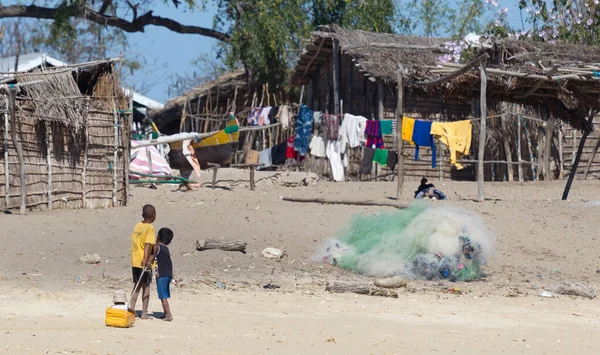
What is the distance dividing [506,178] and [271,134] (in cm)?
582

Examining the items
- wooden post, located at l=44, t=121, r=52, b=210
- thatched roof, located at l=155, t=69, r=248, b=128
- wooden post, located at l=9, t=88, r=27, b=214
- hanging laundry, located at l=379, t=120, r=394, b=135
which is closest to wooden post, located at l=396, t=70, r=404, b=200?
hanging laundry, located at l=379, t=120, r=394, b=135

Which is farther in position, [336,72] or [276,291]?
[336,72]

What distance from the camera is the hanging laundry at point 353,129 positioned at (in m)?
19.2

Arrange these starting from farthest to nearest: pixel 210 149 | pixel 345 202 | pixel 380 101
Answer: pixel 380 101 < pixel 210 149 < pixel 345 202

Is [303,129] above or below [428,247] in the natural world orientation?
above

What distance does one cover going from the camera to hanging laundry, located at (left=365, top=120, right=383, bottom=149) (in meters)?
19.0

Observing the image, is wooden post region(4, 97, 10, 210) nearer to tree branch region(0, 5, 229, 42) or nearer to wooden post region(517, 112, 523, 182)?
wooden post region(517, 112, 523, 182)

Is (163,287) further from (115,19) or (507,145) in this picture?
(115,19)

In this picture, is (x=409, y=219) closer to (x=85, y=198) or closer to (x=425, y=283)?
(x=425, y=283)

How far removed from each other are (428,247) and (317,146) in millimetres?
9607

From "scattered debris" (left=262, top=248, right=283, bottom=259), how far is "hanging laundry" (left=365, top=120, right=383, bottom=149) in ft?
25.4

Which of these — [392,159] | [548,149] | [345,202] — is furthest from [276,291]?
[548,149]

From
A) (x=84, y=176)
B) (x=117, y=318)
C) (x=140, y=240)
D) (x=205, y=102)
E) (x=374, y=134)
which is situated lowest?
(x=117, y=318)

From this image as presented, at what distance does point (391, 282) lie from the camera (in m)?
10.3
